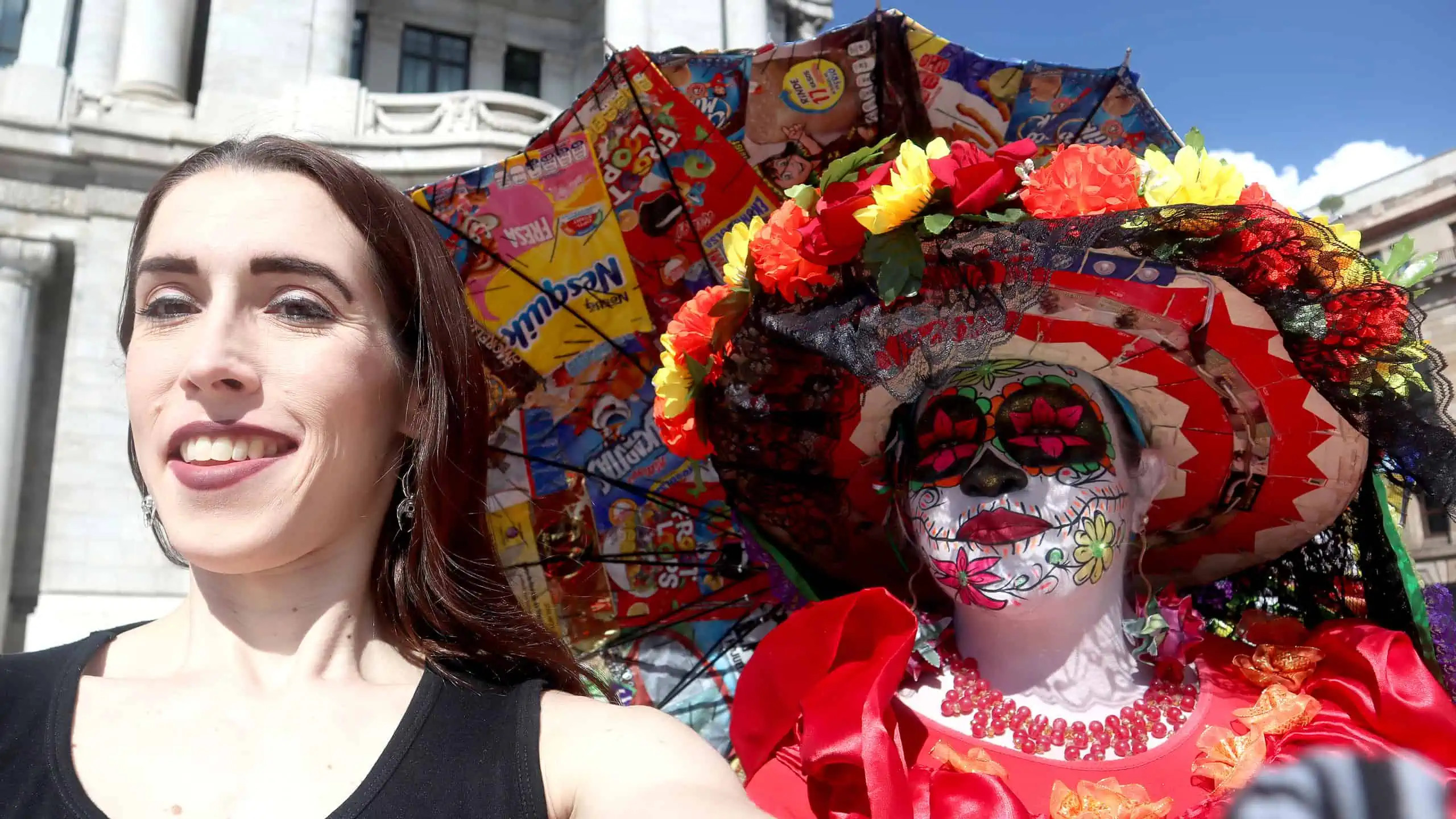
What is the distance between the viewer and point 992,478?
2.13m

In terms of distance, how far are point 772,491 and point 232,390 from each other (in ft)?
4.89

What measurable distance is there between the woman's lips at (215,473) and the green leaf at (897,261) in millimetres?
1095

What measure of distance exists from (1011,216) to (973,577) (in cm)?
80

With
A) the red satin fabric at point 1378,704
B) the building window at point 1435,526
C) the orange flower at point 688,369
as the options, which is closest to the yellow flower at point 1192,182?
the orange flower at point 688,369

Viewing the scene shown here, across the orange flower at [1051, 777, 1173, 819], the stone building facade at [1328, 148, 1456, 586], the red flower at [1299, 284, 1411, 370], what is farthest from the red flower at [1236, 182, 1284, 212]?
the stone building facade at [1328, 148, 1456, 586]

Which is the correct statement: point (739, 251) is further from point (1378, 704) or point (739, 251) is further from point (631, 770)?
point (1378, 704)

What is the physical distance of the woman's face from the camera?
4.08 ft

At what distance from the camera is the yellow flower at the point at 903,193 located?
1793mm

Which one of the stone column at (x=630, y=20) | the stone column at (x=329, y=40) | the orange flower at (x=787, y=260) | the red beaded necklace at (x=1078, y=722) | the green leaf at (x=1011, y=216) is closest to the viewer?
the green leaf at (x=1011, y=216)

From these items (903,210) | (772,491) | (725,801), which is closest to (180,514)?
(725,801)

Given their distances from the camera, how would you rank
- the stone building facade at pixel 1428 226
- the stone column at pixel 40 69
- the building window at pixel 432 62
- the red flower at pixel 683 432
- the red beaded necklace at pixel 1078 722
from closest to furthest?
the red beaded necklace at pixel 1078 722, the red flower at pixel 683 432, the stone column at pixel 40 69, the building window at pixel 432 62, the stone building facade at pixel 1428 226

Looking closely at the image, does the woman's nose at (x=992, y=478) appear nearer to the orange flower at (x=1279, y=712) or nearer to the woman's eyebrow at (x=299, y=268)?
the orange flower at (x=1279, y=712)

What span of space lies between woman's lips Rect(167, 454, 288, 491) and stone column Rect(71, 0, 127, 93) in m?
13.1

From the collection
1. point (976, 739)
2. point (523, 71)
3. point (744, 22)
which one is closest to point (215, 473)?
point (976, 739)
